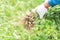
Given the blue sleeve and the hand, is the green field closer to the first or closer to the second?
the hand

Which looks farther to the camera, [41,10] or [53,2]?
[41,10]

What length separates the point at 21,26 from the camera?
9.13 ft

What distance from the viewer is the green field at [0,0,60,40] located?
2.66 metres

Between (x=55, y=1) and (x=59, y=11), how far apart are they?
0.92 ft

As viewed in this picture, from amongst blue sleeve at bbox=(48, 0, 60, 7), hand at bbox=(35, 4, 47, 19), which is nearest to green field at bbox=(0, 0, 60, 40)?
hand at bbox=(35, 4, 47, 19)

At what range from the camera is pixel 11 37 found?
2.62 m

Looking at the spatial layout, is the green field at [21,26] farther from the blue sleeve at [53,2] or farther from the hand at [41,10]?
the blue sleeve at [53,2]

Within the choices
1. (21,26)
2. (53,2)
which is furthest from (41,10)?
(21,26)

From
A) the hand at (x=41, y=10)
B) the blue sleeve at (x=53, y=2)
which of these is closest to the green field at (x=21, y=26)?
the hand at (x=41, y=10)

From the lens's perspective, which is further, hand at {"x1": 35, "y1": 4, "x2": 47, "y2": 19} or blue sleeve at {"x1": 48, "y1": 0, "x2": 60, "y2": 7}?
hand at {"x1": 35, "y1": 4, "x2": 47, "y2": 19}

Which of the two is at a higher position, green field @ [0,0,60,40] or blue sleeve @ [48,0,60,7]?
blue sleeve @ [48,0,60,7]

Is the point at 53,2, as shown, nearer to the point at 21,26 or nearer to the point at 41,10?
the point at 41,10

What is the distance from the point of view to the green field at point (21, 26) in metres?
2.66

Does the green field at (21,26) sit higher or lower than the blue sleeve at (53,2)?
lower
